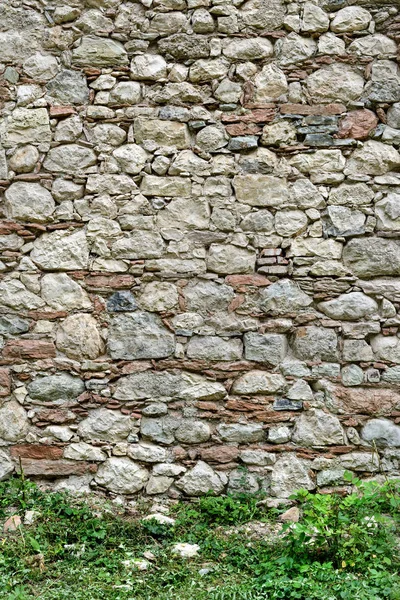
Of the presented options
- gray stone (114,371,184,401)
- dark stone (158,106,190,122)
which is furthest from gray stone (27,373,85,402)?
dark stone (158,106,190,122)

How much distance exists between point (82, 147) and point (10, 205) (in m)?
0.64

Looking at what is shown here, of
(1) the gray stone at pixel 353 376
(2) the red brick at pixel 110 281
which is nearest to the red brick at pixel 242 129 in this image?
(2) the red brick at pixel 110 281

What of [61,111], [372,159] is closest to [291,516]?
[372,159]

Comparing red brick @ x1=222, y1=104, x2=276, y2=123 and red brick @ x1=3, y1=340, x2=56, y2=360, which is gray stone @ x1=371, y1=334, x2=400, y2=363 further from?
red brick @ x1=3, y1=340, x2=56, y2=360

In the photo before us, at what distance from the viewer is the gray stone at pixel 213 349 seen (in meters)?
4.07

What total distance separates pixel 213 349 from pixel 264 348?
0.35 m

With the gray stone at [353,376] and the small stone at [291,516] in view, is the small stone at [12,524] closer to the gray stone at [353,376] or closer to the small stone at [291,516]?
the small stone at [291,516]

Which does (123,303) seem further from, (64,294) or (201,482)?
(201,482)

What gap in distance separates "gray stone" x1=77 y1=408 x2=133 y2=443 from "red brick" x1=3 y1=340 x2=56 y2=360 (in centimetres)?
54

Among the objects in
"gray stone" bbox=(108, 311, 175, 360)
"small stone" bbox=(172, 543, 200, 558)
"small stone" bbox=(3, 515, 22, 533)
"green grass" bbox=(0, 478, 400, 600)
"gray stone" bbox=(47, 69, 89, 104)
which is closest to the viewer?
"green grass" bbox=(0, 478, 400, 600)

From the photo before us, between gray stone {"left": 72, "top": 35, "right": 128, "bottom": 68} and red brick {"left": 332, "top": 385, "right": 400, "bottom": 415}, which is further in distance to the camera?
gray stone {"left": 72, "top": 35, "right": 128, "bottom": 68}

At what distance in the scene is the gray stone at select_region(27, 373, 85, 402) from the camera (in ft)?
13.3

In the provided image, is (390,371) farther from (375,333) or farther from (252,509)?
(252,509)

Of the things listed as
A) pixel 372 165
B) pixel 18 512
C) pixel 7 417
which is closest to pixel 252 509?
pixel 18 512
